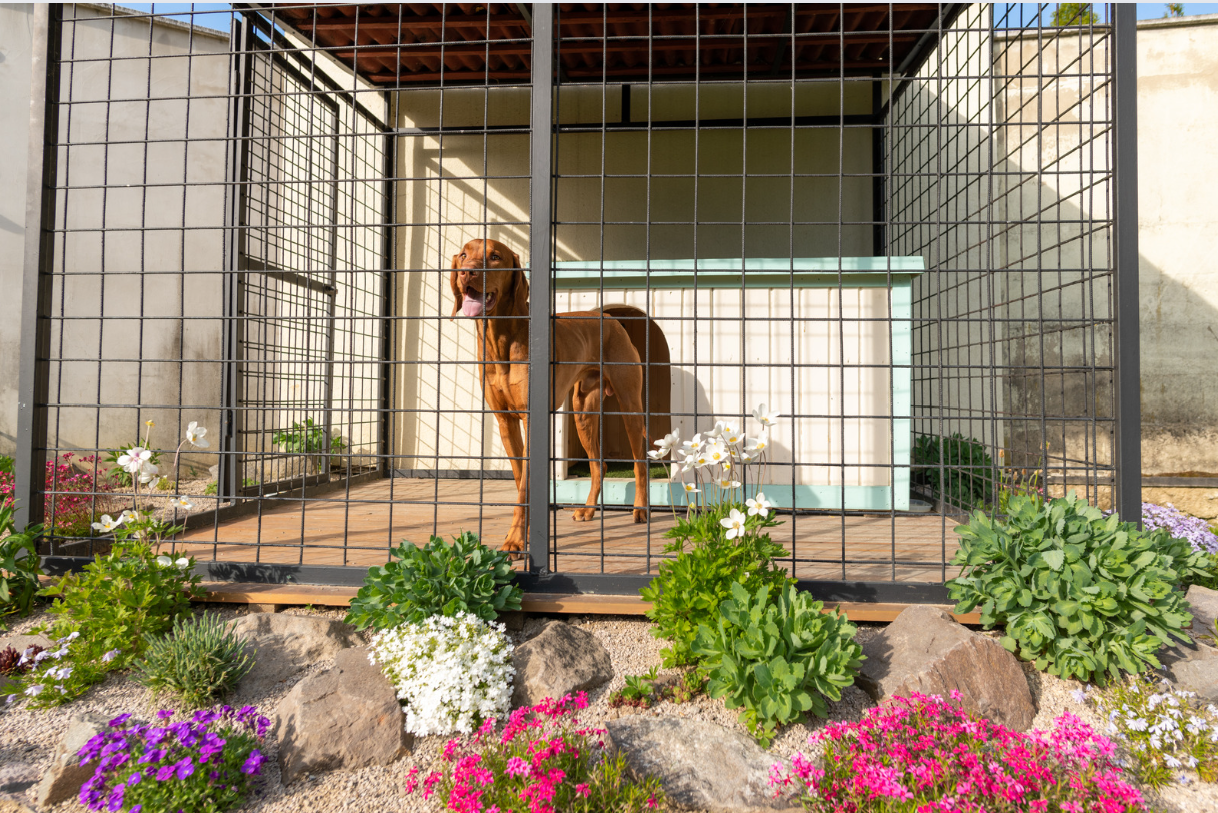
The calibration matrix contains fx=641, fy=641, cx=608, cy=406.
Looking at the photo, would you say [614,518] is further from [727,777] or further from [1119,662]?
[1119,662]

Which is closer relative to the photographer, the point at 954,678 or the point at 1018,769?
the point at 1018,769

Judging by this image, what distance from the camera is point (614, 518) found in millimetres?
4230

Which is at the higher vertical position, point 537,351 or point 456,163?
point 456,163

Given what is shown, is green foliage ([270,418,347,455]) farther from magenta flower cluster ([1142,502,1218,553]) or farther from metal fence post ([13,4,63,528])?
magenta flower cluster ([1142,502,1218,553])

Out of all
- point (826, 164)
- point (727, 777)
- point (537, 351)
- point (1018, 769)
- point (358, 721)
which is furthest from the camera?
point (826, 164)

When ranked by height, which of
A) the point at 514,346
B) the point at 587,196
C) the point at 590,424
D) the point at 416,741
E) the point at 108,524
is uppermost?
the point at 587,196

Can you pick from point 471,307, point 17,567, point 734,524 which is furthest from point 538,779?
point 17,567

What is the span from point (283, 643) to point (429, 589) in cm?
71

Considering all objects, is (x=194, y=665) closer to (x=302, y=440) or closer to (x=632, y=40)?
(x=302, y=440)

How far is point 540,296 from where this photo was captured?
9.20ft

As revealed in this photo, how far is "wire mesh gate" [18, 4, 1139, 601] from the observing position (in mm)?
2859

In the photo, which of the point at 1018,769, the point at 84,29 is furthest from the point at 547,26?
the point at 84,29

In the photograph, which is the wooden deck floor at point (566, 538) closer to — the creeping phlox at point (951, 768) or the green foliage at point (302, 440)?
the green foliage at point (302, 440)

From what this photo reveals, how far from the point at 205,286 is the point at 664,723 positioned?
6.46m
